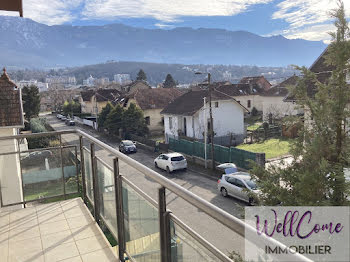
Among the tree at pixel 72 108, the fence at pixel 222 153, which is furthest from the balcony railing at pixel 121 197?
the tree at pixel 72 108

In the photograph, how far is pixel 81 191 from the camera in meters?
5.72

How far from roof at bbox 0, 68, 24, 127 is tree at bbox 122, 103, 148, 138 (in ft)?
74.0

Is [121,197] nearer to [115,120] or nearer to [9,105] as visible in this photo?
[9,105]

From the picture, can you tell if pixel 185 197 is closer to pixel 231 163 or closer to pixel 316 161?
pixel 316 161

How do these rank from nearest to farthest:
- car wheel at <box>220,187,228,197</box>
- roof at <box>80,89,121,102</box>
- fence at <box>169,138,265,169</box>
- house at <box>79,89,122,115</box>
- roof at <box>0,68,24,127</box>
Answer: roof at <box>0,68,24,127</box>, car wheel at <box>220,187,228,197</box>, fence at <box>169,138,265,169</box>, house at <box>79,89,122,115</box>, roof at <box>80,89,121,102</box>

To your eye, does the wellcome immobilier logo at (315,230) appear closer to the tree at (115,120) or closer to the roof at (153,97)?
the tree at (115,120)

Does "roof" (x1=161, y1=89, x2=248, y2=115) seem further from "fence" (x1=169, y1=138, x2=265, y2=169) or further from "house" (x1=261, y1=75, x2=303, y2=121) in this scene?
"house" (x1=261, y1=75, x2=303, y2=121)

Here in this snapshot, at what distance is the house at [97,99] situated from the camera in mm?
55219

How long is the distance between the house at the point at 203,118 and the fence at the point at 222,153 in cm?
414

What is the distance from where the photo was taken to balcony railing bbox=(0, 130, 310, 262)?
1.90 meters

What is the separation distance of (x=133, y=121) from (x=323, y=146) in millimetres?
31846

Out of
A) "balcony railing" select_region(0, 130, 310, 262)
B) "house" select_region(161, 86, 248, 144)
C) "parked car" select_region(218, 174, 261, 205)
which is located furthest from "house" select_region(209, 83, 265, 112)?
"balcony railing" select_region(0, 130, 310, 262)

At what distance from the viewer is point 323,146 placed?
4.50 metres

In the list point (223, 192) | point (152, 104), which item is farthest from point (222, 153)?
point (152, 104)
